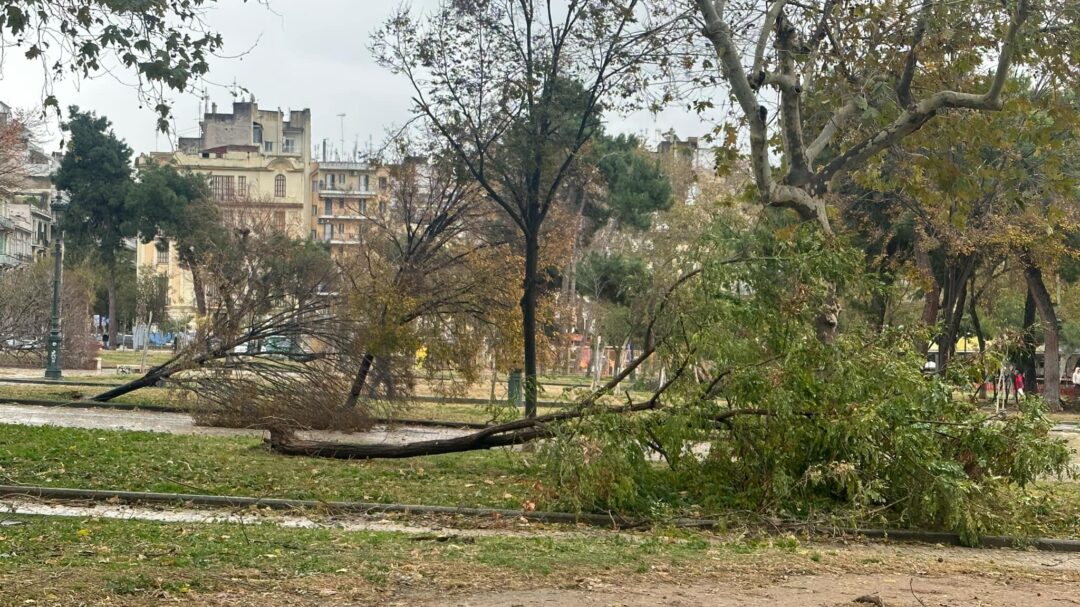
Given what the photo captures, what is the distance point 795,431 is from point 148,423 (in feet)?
51.5

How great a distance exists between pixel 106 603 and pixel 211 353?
59.1 ft

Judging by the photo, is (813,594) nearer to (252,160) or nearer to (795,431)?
(795,431)

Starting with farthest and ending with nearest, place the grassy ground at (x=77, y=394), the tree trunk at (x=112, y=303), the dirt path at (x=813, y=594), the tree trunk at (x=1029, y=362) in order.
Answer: the tree trunk at (x=112, y=303) < the tree trunk at (x=1029, y=362) < the grassy ground at (x=77, y=394) < the dirt path at (x=813, y=594)

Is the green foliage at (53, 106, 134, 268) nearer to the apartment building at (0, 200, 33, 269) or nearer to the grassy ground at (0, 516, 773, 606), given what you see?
the apartment building at (0, 200, 33, 269)

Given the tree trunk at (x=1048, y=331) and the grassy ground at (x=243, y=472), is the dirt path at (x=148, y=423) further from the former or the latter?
the tree trunk at (x=1048, y=331)

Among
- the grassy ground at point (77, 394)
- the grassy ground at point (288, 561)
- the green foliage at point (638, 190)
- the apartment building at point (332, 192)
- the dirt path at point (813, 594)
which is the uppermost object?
the apartment building at point (332, 192)

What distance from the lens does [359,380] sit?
24.4m

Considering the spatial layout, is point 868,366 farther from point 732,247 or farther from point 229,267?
point 229,267

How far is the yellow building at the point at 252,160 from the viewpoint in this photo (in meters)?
118

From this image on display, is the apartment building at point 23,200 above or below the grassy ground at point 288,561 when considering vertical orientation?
above

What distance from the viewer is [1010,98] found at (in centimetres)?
1598

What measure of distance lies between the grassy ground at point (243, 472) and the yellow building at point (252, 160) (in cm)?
9369

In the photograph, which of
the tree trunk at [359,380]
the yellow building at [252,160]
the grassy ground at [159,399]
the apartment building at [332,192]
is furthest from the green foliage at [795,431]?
the apartment building at [332,192]

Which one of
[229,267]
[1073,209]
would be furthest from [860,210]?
[229,267]
